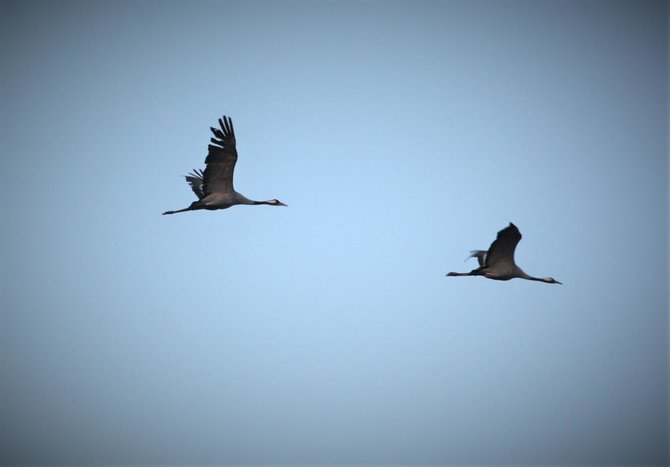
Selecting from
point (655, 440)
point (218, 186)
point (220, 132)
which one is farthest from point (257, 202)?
point (655, 440)

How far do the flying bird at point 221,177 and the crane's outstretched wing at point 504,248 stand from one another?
7.50 meters

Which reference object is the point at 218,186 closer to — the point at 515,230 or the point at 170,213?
the point at 170,213

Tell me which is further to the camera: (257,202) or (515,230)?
(257,202)

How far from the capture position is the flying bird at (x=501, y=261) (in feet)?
68.4

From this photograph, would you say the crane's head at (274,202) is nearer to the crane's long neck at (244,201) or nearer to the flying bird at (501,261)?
the crane's long neck at (244,201)

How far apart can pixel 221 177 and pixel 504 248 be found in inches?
354

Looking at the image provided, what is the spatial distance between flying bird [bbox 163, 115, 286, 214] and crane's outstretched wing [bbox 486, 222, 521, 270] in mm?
7504

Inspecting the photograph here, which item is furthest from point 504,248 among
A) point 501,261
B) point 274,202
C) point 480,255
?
point 274,202

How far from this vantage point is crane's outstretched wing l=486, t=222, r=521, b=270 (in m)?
20.4

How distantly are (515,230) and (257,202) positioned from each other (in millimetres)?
9055

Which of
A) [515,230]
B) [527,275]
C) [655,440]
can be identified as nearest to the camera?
[515,230]

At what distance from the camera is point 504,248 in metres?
21.6

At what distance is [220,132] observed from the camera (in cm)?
2189

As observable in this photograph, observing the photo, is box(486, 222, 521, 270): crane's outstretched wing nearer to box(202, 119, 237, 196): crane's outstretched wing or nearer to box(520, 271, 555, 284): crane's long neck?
box(520, 271, 555, 284): crane's long neck
